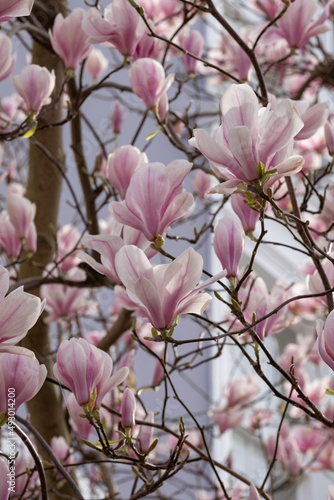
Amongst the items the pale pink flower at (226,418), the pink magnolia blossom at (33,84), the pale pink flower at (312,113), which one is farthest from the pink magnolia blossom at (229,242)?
the pale pink flower at (226,418)

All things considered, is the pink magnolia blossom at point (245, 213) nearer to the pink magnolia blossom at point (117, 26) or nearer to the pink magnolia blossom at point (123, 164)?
the pink magnolia blossom at point (123, 164)

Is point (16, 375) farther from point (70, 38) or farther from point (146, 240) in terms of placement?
point (70, 38)

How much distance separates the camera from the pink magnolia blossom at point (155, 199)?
0.57m

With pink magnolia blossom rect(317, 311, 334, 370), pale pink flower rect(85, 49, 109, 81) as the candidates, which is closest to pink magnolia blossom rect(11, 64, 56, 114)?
pink magnolia blossom rect(317, 311, 334, 370)

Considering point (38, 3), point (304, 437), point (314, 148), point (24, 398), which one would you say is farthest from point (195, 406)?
point (24, 398)

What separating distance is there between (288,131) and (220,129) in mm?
55

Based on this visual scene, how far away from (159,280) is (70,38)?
1.57 ft

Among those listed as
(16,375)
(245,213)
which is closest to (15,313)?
(16,375)

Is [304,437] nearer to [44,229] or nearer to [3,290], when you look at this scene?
[44,229]

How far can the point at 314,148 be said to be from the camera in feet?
4.63

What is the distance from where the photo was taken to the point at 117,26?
2.63 feet

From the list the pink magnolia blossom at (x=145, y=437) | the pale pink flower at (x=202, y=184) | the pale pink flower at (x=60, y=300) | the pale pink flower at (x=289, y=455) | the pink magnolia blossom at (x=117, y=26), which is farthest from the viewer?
the pale pink flower at (x=202, y=184)

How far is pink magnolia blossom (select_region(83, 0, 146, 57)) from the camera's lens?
0.78 meters

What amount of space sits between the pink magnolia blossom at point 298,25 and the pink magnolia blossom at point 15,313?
0.58m
